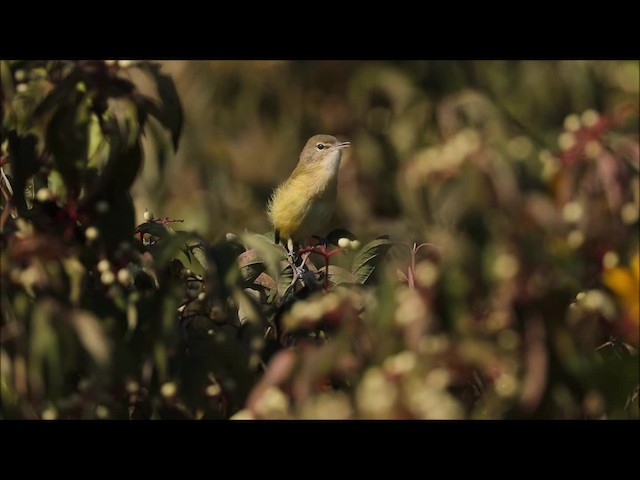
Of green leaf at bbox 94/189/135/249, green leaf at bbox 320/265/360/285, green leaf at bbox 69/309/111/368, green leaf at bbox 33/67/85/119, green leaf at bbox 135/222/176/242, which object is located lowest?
green leaf at bbox 320/265/360/285

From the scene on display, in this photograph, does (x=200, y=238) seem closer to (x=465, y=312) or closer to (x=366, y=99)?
(x=465, y=312)

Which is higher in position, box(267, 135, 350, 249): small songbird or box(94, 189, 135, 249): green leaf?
box(94, 189, 135, 249): green leaf

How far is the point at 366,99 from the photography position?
7.32m

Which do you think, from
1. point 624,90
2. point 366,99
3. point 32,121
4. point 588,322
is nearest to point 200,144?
point 366,99

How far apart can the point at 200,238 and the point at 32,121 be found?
48 cm

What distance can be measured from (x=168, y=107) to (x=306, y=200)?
252 cm

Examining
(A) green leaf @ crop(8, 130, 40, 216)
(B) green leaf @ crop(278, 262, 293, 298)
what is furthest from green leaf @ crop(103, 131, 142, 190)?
(B) green leaf @ crop(278, 262, 293, 298)

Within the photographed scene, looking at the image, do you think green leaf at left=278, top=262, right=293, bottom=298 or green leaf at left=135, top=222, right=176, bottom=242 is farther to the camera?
green leaf at left=278, top=262, right=293, bottom=298

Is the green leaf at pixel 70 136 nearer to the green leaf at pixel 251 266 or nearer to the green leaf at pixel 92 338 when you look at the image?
the green leaf at pixel 92 338

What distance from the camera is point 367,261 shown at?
9.46 ft

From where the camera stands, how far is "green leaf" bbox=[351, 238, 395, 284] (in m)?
2.86

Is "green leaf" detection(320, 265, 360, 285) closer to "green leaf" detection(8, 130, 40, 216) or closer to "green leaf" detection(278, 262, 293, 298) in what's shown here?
"green leaf" detection(278, 262, 293, 298)

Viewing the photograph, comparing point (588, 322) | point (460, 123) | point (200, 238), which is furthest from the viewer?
point (460, 123)

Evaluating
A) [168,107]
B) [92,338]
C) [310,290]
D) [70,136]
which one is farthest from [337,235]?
[92,338]
